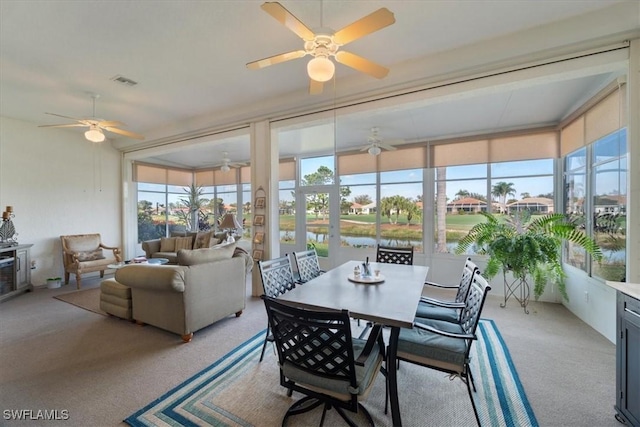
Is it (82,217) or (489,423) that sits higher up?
(82,217)

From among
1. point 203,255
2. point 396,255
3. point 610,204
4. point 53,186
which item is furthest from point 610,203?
point 53,186

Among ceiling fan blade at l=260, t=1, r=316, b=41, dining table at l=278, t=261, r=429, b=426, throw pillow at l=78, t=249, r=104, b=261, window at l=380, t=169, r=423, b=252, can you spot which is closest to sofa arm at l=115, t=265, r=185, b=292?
dining table at l=278, t=261, r=429, b=426

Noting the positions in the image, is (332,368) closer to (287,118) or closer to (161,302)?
(161,302)

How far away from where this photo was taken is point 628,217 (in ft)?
7.89

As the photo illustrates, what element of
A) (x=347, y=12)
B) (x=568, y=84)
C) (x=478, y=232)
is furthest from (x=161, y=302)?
(x=568, y=84)

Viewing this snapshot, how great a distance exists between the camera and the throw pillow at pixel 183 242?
650 cm

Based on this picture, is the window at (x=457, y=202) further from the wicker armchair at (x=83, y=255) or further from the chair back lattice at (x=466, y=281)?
the wicker armchair at (x=83, y=255)

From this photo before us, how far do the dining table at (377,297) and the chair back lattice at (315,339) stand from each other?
305mm

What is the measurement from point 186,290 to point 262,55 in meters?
2.63

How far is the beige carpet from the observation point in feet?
13.1

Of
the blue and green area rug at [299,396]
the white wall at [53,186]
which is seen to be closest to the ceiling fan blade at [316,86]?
the blue and green area rug at [299,396]

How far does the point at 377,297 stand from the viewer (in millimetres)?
2051

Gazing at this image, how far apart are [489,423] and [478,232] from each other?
3.01 metres

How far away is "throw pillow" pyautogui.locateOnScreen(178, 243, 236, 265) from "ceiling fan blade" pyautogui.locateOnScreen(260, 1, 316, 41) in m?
2.46
